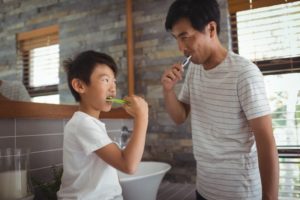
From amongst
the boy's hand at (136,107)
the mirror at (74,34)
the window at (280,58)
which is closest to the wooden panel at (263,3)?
the window at (280,58)

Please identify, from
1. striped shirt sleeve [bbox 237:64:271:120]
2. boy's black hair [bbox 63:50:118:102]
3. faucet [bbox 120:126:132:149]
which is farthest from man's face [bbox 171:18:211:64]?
faucet [bbox 120:126:132:149]

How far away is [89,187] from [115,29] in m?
1.34

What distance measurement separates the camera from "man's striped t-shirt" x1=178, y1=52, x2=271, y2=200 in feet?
2.92

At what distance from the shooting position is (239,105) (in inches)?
35.8

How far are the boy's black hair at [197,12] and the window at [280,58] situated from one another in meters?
0.85

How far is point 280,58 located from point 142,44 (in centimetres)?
95

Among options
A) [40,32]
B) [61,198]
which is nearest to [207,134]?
[61,198]

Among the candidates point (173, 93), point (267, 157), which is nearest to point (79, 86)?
point (173, 93)

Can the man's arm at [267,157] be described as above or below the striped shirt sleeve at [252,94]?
below

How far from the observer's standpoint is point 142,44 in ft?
6.60

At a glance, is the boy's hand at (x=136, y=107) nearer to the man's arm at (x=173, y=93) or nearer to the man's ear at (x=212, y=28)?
the man's arm at (x=173, y=93)

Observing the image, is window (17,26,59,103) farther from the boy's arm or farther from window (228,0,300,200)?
window (228,0,300,200)

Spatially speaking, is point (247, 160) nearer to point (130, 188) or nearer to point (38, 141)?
point (130, 188)

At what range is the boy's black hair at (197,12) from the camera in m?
0.97
